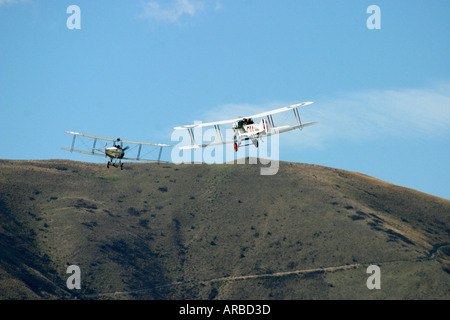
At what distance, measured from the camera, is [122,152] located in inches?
4688

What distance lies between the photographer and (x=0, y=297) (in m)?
200

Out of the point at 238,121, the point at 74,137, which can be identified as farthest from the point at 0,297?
the point at 238,121
